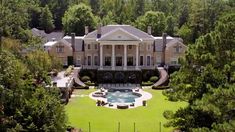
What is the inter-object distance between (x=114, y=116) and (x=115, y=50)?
2605 centimetres

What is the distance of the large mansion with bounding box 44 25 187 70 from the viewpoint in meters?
74.4

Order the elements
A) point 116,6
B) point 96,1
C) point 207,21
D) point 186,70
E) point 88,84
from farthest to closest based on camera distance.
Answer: point 96,1 < point 116,6 < point 207,21 < point 88,84 < point 186,70

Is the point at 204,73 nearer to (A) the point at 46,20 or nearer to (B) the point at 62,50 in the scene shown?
(B) the point at 62,50

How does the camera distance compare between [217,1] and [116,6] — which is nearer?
[217,1]

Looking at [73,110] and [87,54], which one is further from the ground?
[87,54]

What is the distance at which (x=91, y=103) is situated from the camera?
5684 centimetres

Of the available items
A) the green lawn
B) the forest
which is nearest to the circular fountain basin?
the green lawn

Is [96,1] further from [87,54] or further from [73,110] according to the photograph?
[73,110]

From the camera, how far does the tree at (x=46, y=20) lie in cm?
11756

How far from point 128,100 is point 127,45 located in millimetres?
16832

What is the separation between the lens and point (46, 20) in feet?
389

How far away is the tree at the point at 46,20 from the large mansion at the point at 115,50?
136 feet

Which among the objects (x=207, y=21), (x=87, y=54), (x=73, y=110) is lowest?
(x=73, y=110)

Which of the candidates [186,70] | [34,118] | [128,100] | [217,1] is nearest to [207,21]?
[217,1]
